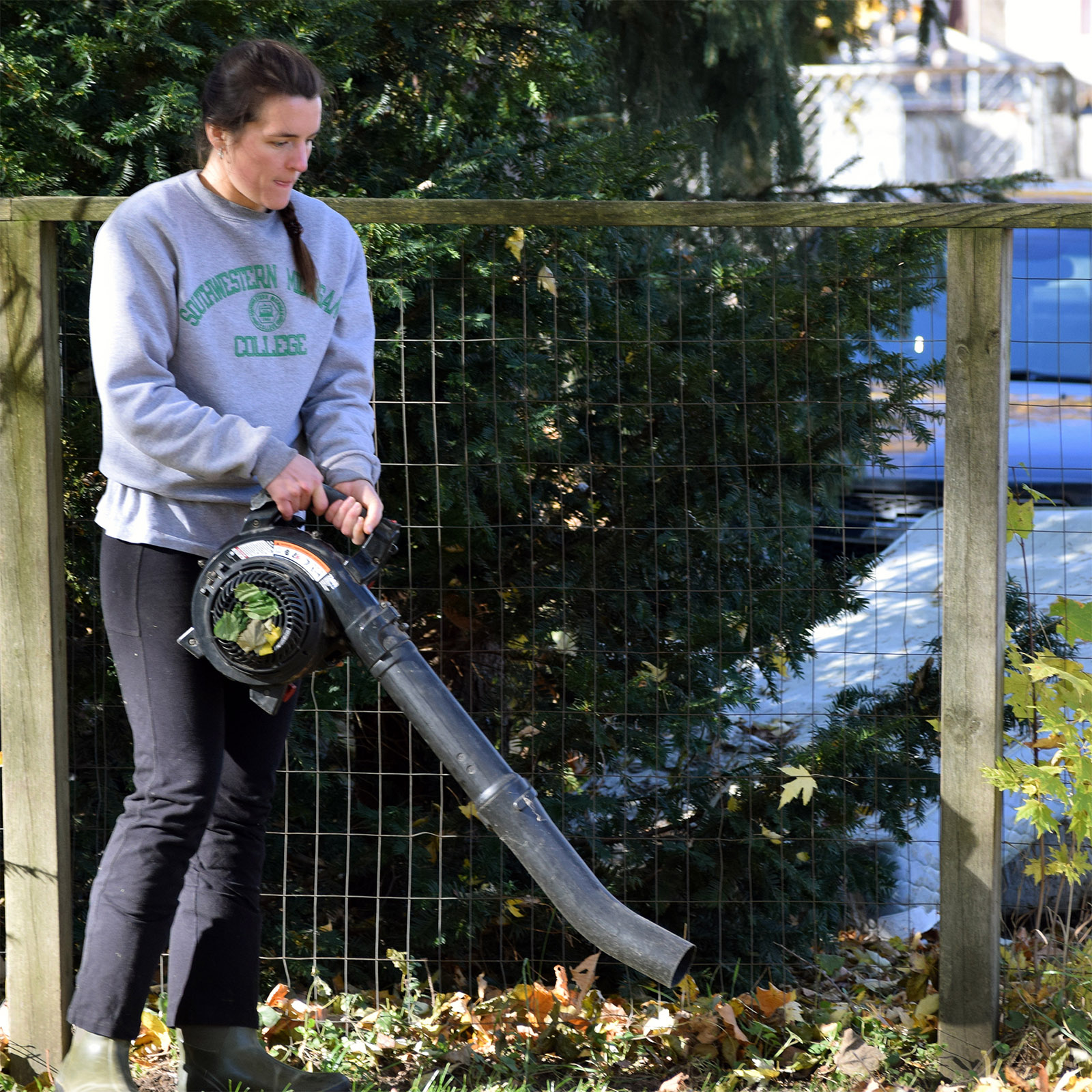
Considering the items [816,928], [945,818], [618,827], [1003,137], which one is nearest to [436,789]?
[618,827]

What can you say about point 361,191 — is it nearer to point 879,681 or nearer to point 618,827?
point 618,827

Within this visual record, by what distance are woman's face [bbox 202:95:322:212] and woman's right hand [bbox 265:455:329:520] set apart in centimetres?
51

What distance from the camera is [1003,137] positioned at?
79.5 ft

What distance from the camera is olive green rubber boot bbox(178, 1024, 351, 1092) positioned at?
2.56 m

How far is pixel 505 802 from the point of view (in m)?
2.18

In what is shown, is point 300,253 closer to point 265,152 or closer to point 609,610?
point 265,152

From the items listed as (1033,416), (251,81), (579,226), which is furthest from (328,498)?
(1033,416)

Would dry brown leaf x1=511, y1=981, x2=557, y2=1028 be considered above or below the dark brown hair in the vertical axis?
below

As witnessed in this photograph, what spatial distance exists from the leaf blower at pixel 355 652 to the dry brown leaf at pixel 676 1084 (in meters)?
0.77

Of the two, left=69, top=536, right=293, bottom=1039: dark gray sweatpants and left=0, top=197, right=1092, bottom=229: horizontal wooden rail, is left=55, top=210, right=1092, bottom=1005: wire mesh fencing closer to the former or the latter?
left=0, top=197, right=1092, bottom=229: horizontal wooden rail

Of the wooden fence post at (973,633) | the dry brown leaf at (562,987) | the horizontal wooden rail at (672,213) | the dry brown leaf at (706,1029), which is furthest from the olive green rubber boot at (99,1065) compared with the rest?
the wooden fence post at (973,633)

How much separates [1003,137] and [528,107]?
23054mm

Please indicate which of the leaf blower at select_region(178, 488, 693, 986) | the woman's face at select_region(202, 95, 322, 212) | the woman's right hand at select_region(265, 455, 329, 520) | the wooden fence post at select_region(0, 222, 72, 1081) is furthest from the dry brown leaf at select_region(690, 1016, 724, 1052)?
the woman's face at select_region(202, 95, 322, 212)

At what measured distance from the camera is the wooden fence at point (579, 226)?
281 centimetres
